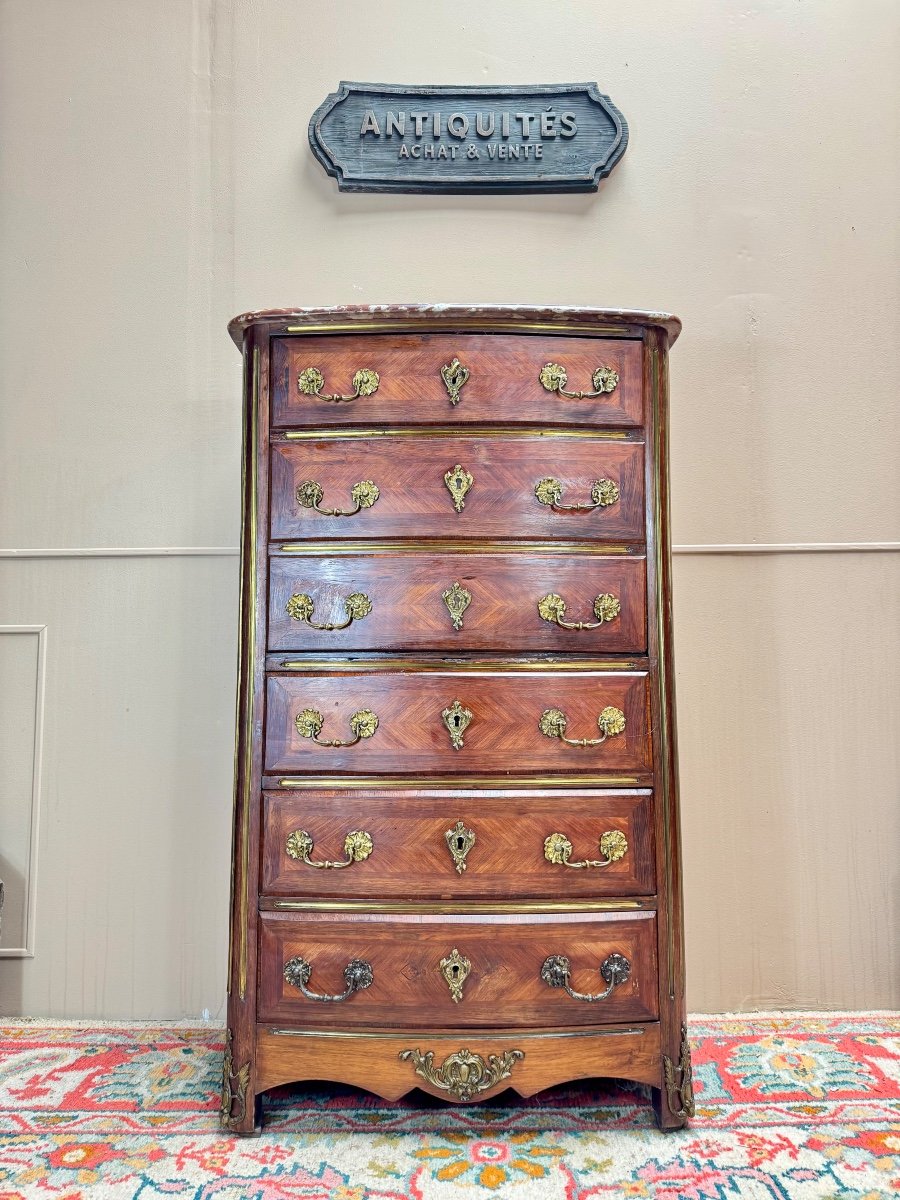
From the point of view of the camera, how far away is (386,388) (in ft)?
5.29

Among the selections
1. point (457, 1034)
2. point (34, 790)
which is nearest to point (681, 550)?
point (457, 1034)

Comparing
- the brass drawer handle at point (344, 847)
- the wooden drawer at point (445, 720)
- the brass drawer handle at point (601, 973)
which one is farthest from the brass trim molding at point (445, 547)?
the brass drawer handle at point (601, 973)

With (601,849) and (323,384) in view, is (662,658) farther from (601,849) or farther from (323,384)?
(323,384)

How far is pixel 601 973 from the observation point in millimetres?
1539

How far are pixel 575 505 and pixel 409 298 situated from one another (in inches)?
37.3

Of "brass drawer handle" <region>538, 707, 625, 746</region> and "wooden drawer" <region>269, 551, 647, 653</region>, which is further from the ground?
"wooden drawer" <region>269, 551, 647, 653</region>

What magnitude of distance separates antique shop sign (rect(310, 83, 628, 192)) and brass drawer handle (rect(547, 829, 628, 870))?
1.67 metres

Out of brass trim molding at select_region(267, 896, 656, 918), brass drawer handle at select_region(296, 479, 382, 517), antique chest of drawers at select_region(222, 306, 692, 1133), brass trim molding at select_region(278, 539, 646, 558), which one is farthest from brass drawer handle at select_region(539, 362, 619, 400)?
brass trim molding at select_region(267, 896, 656, 918)

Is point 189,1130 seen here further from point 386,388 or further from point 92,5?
point 92,5

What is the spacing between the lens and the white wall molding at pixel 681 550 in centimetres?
218

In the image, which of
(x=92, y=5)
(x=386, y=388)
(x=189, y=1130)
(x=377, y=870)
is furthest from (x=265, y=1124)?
(x=92, y=5)

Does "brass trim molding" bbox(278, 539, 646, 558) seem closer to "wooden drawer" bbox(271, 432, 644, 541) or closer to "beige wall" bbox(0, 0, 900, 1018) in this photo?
"wooden drawer" bbox(271, 432, 644, 541)

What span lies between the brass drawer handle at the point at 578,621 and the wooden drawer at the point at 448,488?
115 mm

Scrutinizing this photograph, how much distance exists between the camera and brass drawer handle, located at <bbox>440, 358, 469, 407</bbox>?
160cm
